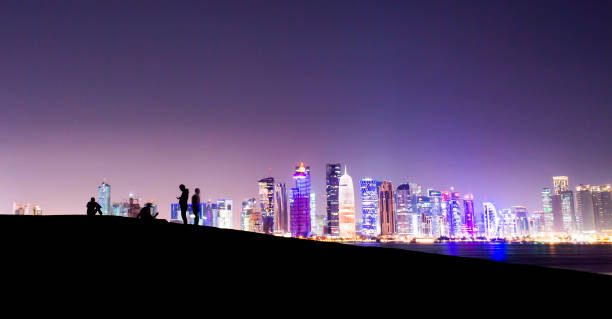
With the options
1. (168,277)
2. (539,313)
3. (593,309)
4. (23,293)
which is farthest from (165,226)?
(593,309)

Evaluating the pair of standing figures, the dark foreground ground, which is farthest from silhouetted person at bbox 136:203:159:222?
the dark foreground ground

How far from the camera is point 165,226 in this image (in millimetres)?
17453

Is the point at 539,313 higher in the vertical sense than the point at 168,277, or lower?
lower

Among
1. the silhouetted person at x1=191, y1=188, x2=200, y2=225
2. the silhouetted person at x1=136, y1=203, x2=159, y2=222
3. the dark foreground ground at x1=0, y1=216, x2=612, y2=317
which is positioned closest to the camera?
the dark foreground ground at x1=0, y1=216, x2=612, y2=317

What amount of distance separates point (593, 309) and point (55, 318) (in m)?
12.7

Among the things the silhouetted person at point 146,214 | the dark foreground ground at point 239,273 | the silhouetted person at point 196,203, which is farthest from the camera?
the silhouetted person at point 196,203

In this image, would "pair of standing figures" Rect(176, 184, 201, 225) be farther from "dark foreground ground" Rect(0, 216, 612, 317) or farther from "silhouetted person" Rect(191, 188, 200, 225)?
"dark foreground ground" Rect(0, 216, 612, 317)

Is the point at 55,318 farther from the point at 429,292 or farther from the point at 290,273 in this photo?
the point at 429,292

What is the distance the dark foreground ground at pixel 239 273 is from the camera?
1099 centimetres

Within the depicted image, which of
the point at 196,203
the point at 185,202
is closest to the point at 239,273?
the point at 185,202

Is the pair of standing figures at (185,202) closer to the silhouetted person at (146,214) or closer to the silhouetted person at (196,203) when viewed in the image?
the silhouetted person at (196,203)

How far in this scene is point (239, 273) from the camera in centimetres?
1252

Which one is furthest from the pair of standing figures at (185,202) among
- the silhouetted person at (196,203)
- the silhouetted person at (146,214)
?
the silhouetted person at (146,214)

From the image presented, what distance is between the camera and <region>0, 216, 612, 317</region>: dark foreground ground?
11.0 metres
